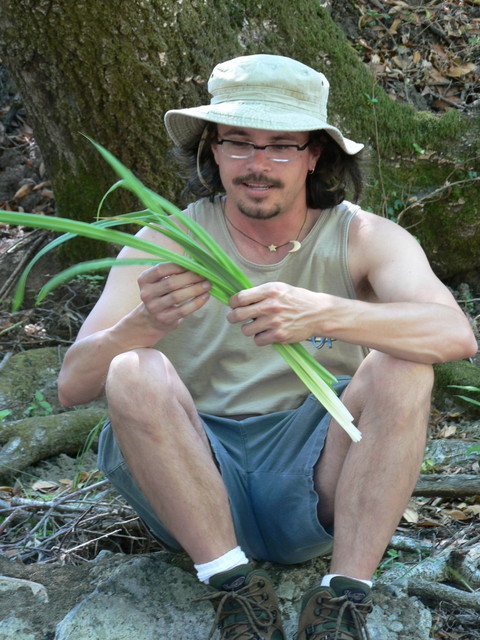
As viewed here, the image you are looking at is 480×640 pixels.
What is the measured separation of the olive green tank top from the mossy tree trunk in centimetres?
138

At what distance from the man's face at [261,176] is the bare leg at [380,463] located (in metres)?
0.62

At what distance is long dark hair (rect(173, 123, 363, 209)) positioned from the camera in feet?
8.49

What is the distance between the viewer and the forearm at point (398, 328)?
6.79 ft

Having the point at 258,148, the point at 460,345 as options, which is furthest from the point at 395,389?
the point at 258,148

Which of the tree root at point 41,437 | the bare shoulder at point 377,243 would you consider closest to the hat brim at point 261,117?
the bare shoulder at point 377,243

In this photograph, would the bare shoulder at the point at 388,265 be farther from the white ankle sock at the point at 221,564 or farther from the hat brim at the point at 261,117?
the white ankle sock at the point at 221,564

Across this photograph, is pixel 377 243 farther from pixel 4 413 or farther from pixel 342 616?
pixel 4 413

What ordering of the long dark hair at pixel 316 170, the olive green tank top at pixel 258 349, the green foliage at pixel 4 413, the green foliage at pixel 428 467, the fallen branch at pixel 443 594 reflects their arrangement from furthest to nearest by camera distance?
1. the green foliage at pixel 4 413
2. the green foliage at pixel 428 467
3. the long dark hair at pixel 316 170
4. the olive green tank top at pixel 258 349
5. the fallen branch at pixel 443 594

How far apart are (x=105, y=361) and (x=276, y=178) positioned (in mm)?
717

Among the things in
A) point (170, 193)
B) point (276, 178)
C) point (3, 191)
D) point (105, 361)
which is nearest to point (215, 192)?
point (276, 178)

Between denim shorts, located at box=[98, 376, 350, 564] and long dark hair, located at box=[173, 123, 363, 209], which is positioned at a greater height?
long dark hair, located at box=[173, 123, 363, 209]

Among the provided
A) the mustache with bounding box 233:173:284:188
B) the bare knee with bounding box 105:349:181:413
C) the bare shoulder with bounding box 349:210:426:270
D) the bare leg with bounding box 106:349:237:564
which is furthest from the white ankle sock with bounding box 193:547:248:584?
the mustache with bounding box 233:173:284:188

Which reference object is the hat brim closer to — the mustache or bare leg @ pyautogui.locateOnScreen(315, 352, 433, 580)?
the mustache

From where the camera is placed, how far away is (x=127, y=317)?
2.16 m
